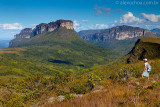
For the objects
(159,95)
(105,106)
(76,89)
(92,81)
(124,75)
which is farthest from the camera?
(124,75)

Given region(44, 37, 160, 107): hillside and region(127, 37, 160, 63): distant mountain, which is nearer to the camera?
region(44, 37, 160, 107): hillside

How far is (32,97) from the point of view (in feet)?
26.0

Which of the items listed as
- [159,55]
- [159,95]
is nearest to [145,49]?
[159,55]

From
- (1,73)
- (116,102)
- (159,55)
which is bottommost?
(1,73)

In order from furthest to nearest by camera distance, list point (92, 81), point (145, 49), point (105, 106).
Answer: point (145, 49)
point (92, 81)
point (105, 106)

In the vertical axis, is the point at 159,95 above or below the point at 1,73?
above

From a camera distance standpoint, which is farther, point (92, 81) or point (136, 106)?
point (92, 81)

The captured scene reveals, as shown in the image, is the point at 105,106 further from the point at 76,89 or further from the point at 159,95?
the point at 76,89

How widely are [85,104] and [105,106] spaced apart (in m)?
0.70

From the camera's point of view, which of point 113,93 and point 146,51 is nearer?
point 113,93

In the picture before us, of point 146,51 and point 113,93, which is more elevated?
point 113,93

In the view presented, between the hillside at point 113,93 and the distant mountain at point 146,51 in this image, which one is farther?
the distant mountain at point 146,51

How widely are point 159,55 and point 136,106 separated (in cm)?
9906

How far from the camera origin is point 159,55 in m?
86.8
